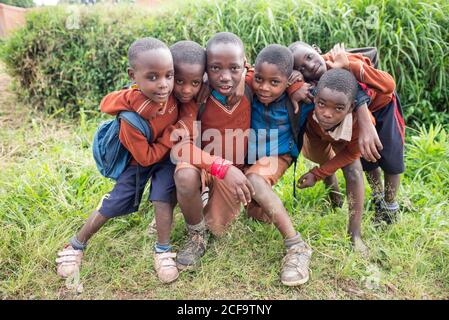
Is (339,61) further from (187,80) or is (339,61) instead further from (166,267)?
(166,267)

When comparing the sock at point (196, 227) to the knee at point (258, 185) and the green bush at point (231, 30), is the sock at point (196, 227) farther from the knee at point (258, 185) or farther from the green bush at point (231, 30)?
the green bush at point (231, 30)

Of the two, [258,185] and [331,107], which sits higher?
[331,107]

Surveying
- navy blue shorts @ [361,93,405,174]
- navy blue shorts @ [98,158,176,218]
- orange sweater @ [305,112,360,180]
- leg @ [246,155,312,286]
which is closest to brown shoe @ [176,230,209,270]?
navy blue shorts @ [98,158,176,218]

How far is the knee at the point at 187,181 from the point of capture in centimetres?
235

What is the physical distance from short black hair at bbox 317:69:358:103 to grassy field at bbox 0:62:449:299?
982 mm

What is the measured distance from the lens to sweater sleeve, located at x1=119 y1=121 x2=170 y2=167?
7.32 feet

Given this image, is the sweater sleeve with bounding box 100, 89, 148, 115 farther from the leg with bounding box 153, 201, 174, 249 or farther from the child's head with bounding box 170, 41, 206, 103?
the leg with bounding box 153, 201, 174, 249

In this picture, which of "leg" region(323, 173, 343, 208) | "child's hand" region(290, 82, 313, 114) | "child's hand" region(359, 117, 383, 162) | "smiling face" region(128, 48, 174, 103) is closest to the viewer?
"smiling face" region(128, 48, 174, 103)

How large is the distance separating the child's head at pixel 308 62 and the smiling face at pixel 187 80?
63 cm

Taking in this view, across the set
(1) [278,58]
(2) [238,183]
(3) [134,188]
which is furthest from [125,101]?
(1) [278,58]

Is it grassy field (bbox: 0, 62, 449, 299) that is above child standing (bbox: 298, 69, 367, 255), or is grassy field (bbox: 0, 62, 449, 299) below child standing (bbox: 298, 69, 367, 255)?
below

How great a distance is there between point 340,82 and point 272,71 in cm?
37

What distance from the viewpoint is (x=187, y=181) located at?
2350mm

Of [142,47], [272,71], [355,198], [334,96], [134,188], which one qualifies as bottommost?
[355,198]
